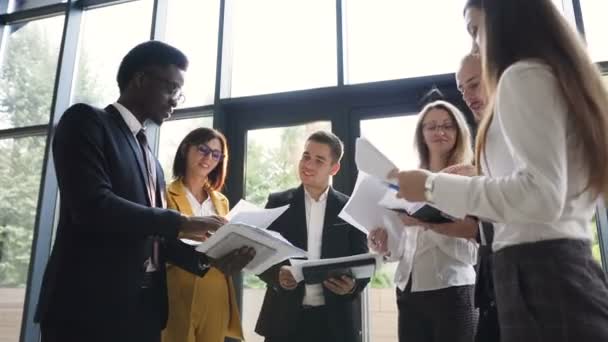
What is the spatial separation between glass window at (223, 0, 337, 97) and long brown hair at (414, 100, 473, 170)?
1113 mm

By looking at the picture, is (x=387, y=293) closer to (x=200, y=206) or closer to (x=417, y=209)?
(x=200, y=206)

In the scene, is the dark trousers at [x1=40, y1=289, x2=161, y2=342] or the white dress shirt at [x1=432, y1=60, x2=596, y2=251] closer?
the white dress shirt at [x1=432, y1=60, x2=596, y2=251]

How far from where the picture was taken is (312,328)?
1855 millimetres

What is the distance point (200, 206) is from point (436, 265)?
1084mm

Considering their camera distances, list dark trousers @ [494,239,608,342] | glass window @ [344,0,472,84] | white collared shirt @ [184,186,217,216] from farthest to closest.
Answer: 1. glass window @ [344,0,472,84]
2. white collared shirt @ [184,186,217,216]
3. dark trousers @ [494,239,608,342]

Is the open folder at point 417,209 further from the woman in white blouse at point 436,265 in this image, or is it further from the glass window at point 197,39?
the glass window at point 197,39

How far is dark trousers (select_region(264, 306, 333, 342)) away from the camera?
1.84 metres

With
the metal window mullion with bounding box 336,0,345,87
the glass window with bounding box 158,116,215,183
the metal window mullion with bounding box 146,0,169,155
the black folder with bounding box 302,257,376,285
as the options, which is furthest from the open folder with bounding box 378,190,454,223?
the metal window mullion with bounding box 146,0,169,155

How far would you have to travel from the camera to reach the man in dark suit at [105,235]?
3.74ft

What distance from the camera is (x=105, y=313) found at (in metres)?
1.16

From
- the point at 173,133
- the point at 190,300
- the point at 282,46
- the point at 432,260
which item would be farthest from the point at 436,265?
the point at 173,133

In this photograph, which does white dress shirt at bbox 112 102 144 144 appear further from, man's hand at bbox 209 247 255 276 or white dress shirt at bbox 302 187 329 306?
white dress shirt at bbox 302 187 329 306

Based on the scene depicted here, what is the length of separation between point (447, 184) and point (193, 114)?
2.52m

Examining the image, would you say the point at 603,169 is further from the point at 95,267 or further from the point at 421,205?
the point at 95,267
